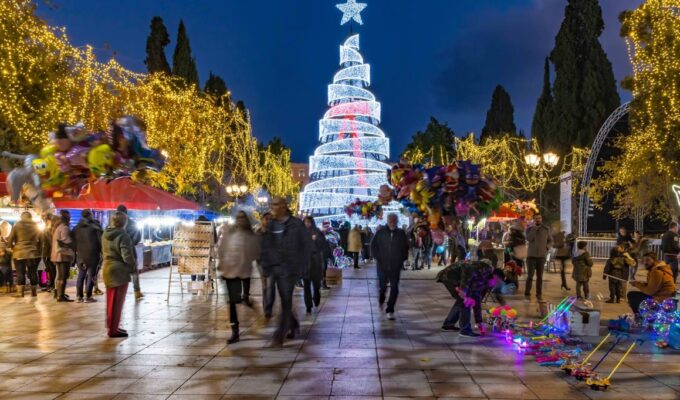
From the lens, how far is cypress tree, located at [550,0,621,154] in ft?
146

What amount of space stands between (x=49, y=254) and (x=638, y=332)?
1163 cm

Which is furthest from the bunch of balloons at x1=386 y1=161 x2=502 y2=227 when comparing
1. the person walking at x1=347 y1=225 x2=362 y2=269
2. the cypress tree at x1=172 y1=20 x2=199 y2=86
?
the cypress tree at x1=172 y1=20 x2=199 y2=86

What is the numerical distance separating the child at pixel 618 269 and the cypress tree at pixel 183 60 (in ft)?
132

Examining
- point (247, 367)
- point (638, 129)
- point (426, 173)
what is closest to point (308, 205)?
point (638, 129)

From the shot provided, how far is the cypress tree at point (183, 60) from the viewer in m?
47.2

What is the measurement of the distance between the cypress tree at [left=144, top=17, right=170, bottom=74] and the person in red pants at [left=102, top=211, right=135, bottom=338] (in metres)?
39.2

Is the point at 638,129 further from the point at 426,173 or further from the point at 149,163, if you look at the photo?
the point at 149,163

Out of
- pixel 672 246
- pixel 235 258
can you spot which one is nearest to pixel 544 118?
pixel 672 246

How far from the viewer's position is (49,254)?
13.3 metres

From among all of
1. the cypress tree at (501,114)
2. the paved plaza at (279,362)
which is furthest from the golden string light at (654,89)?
the cypress tree at (501,114)

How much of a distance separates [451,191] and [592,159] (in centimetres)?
2138

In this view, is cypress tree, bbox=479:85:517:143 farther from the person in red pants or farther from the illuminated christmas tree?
the person in red pants

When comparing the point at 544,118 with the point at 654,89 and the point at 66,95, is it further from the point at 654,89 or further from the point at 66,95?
the point at 66,95

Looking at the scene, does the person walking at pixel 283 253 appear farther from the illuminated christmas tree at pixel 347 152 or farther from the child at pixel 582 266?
the illuminated christmas tree at pixel 347 152
